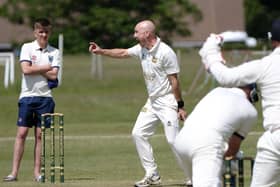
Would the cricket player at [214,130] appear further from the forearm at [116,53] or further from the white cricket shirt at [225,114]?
the forearm at [116,53]

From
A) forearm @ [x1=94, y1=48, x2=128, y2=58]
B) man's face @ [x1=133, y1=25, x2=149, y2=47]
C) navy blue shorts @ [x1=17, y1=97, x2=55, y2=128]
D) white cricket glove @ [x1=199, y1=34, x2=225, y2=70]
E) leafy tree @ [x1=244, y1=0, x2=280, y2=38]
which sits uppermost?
leafy tree @ [x1=244, y1=0, x2=280, y2=38]

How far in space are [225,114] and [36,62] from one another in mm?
5081

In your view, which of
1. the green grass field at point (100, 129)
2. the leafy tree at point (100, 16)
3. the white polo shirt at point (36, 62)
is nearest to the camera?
the white polo shirt at point (36, 62)

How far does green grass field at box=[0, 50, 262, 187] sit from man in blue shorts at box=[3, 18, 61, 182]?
25.6 inches

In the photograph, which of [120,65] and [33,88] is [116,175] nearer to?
[33,88]

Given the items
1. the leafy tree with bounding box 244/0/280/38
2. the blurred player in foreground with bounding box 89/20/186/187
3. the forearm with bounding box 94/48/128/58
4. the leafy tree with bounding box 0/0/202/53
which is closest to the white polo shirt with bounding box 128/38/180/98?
the blurred player in foreground with bounding box 89/20/186/187

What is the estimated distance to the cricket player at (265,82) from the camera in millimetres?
7934

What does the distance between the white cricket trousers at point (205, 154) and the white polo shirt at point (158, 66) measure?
3.90 meters

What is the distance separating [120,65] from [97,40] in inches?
542

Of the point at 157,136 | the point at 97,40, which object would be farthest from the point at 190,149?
the point at 97,40

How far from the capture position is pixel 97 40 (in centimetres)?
5656

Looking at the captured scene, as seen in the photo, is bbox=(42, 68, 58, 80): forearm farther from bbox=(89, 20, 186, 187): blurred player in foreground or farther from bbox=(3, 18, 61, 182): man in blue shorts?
bbox=(89, 20, 186, 187): blurred player in foreground

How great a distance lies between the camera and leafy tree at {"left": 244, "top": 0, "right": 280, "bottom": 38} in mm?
Result: 81625

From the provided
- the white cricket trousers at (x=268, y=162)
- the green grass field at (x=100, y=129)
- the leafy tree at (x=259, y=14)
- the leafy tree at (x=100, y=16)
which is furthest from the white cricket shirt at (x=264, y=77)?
the leafy tree at (x=259, y=14)
